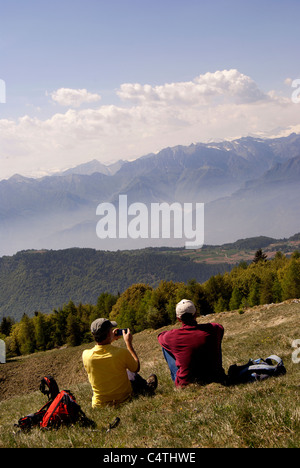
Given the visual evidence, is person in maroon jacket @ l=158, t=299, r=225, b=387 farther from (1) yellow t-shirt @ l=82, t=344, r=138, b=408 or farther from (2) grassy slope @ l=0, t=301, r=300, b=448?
(1) yellow t-shirt @ l=82, t=344, r=138, b=408

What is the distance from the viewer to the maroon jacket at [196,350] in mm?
6750

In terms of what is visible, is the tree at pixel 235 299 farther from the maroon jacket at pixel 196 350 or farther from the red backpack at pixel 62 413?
the red backpack at pixel 62 413

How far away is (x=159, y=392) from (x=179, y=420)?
104 inches

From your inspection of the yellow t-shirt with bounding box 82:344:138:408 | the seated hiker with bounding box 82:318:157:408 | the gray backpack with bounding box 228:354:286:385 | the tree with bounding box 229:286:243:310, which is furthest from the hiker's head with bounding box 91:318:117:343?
the tree with bounding box 229:286:243:310

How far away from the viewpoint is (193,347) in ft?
22.2

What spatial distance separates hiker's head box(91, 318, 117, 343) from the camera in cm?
640

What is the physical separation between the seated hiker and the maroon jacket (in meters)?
0.93

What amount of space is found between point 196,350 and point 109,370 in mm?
1889

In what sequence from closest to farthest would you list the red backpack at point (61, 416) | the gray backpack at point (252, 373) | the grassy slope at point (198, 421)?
the grassy slope at point (198, 421) → the red backpack at point (61, 416) → the gray backpack at point (252, 373)

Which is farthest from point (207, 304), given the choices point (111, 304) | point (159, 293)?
point (111, 304)

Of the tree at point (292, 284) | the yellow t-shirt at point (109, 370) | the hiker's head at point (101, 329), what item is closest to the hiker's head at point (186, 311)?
the yellow t-shirt at point (109, 370)

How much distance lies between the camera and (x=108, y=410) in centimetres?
666

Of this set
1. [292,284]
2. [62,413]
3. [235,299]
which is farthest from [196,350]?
[235,299]
